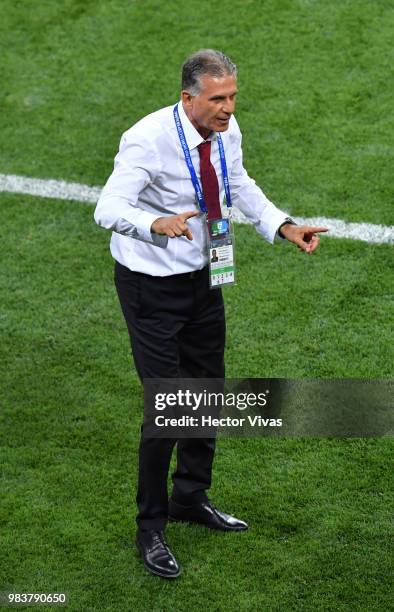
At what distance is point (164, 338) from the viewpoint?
17.8 ft

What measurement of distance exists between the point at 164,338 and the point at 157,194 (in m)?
0.57

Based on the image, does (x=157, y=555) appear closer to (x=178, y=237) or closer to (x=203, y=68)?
(x=178, y=237)

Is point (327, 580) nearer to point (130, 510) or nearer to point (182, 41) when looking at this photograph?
point (130, 510)

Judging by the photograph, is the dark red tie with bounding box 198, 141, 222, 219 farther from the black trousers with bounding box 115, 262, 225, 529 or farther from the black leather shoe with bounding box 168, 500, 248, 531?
the black leather shoe with bounding box 168, 500, 248, 531

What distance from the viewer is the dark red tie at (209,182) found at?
527 centimetres

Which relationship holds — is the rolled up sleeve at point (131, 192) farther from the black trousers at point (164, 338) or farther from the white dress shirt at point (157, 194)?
the black trousers at point (164, 338)

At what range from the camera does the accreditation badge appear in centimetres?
535

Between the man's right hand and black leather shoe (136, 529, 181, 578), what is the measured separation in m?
1.36

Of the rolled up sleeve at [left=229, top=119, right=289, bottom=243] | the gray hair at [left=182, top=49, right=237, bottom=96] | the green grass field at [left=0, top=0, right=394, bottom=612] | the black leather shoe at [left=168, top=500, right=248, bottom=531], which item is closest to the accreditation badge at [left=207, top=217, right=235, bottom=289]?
the rolled up sleeve at [left=229, top=119, right=289, bottom=243]

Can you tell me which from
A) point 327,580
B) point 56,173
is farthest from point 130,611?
point 56,173

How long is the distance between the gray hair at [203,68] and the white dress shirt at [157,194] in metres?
0.15

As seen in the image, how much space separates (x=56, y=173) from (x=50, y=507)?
315 centimetres

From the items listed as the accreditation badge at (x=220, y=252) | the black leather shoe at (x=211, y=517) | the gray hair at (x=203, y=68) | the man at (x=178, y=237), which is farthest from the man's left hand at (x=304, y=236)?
the black leather shoe at (x=211, y=517)

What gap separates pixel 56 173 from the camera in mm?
8641
